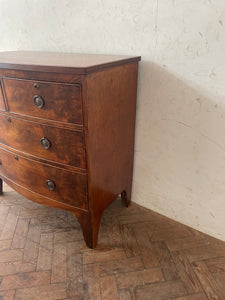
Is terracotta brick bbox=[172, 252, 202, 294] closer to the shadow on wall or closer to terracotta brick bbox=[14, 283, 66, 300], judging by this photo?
the shadow on wall

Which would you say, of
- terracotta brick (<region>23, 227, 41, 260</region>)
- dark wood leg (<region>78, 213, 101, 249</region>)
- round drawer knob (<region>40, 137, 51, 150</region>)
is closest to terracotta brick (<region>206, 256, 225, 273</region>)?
dark wood leg (<region>78, 213, 101, 249</region>)

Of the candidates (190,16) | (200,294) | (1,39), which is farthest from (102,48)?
(200,294)

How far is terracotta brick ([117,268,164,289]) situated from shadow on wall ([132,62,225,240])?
0.44 m

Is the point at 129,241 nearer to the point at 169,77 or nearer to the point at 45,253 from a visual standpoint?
the point at 45,253

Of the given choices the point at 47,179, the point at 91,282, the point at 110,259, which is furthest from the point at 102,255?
the point at 47,179

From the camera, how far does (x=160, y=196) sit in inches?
60.1

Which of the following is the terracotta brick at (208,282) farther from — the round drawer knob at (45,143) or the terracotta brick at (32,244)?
the round drawer knob at (45,143)

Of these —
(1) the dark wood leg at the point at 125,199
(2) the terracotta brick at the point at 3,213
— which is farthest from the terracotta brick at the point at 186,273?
→ (2) the terracotta brick at the point at 3,213

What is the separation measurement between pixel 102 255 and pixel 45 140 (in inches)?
29.1

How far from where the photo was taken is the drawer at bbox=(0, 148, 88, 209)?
1147 millimetres

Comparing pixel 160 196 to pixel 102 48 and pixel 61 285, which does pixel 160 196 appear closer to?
pixel 61 285

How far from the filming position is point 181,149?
1.31 metres

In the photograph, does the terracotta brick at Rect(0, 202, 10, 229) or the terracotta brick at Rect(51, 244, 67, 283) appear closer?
the terracotta brick at Rect(51, 244, 67, 283)

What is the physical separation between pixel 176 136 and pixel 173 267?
73cm
